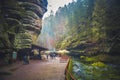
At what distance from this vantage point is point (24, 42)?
34.8m

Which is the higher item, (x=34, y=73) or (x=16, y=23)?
(x=16, y=23)

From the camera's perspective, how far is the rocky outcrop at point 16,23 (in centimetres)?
3002

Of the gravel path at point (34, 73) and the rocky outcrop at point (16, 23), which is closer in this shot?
the gravel path at point (34, 73)

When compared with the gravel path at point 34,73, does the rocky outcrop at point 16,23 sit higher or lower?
higher

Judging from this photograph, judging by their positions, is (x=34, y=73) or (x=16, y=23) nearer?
(x=34, y=73)

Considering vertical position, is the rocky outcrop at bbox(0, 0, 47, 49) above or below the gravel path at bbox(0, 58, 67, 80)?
above

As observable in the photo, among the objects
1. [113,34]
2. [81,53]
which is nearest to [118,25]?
[113,34]

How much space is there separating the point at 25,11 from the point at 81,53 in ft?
94.6

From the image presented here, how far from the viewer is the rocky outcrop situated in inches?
1182

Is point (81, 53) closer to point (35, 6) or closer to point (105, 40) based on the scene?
point (105, 40)

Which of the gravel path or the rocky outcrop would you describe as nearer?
the gravel path

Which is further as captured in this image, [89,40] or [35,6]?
[89,40]

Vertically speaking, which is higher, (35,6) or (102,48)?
(35,6)

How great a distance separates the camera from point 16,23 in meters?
33.9
